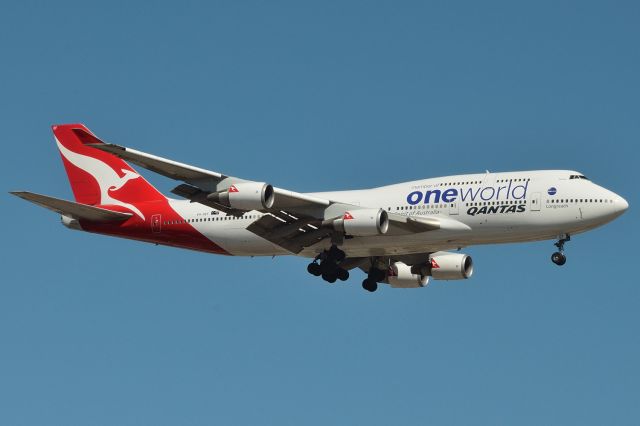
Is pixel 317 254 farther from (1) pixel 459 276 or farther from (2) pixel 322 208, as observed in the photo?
(1) pixel 459 276

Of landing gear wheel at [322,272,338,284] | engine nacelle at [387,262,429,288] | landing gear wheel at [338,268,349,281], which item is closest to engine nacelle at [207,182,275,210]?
landing gear wheel at [322,272,338,284]

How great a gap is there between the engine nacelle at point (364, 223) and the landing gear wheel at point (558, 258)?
6777 millimetres

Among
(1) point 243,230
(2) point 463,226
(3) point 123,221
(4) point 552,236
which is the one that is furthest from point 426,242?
(3) point 123,221

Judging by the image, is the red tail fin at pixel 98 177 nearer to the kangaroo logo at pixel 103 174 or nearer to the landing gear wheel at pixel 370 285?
the kangaroo logo at pixel 103 174

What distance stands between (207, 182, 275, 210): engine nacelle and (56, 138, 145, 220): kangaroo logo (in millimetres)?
8714

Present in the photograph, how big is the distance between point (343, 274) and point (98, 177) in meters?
13.4

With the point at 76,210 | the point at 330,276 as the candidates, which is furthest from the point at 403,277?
the point at 76,210

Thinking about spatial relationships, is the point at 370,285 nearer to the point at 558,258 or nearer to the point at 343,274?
the point at 343,274

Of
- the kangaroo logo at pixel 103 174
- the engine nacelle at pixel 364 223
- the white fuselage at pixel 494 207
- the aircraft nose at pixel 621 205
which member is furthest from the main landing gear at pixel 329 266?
the aircraft nose at pixel 621 205

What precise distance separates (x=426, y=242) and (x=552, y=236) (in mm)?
5024

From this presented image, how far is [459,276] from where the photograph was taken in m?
52.2

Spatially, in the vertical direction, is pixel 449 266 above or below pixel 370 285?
above

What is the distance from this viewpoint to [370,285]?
52812 mm

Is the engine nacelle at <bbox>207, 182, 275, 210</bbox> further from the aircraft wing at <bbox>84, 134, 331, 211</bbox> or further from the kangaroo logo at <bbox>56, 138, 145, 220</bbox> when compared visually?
the kangaroo logo at <bbox>56, 138, 145, 220</bbox>
